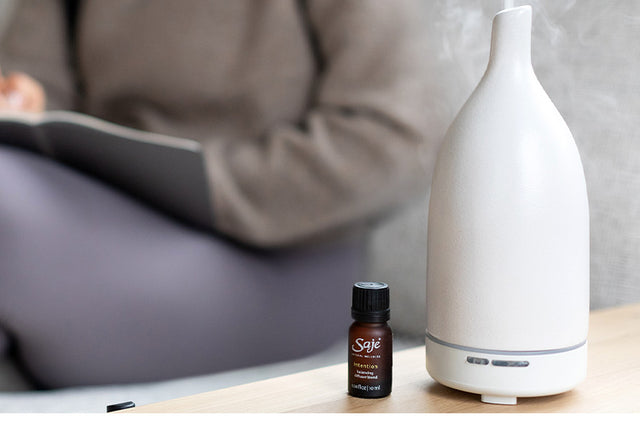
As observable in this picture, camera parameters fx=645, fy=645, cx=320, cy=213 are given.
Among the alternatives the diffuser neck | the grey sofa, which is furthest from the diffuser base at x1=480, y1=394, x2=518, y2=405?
the grey sofa

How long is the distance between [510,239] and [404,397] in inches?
5.3

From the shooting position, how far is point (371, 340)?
429 millimetres

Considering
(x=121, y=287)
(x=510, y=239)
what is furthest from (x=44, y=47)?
(x=510, y=239)

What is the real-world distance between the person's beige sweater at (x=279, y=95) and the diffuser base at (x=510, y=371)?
0.48 metres

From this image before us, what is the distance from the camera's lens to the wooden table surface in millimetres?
424

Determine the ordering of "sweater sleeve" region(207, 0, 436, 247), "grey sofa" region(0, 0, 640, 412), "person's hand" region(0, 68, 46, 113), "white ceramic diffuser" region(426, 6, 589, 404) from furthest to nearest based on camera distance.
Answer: "person's hand" region(0, 68, 46, 113) < "sweater sleeve" region(207, 0, 436, 247) < "grey sofa" region(0, 0, 640, 412) < "white ceramic diffuser" region(426, 6, 589, 404)

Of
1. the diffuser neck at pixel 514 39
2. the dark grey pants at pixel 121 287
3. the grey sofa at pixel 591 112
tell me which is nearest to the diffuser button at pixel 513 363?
the diffuser neck at pixel 514 39

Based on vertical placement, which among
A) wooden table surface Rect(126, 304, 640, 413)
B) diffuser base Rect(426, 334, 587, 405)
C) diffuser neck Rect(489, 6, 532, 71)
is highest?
diffuser neck Rect(489, 6, 532, 71)

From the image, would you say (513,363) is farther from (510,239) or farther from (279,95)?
(279,95)

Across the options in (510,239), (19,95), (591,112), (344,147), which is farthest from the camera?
(19,95)

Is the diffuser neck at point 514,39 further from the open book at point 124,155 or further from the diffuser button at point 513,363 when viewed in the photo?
the open book at point 124,155

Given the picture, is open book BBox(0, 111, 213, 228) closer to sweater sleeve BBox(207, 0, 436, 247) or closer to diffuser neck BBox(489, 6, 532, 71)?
sweater sleeve BBox(207, 0, 436, 247)

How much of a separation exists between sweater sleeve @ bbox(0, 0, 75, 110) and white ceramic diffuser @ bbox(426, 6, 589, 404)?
96 centimetres

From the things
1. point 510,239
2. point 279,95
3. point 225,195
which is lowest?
point 510,239
